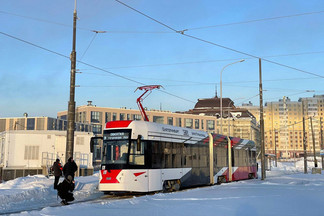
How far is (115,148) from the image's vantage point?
55.3 feet

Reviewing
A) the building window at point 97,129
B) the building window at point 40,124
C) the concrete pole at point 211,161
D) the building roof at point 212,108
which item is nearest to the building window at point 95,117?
the building window at point 97,129

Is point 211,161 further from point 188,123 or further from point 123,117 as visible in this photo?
point 188,123

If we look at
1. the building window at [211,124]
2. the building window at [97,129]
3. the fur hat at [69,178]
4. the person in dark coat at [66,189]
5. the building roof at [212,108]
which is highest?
the building roof at [212,108]

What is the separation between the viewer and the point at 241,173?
28672 millimetres

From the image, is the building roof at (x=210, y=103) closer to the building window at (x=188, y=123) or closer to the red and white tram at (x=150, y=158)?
the building window at (x=188, y=123)

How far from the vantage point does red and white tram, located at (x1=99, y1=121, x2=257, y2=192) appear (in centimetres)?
1645

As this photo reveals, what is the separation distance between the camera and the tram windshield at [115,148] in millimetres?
16625

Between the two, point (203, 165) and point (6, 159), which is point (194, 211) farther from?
point (6, 159)

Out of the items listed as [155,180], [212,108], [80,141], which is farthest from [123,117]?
[155,180]

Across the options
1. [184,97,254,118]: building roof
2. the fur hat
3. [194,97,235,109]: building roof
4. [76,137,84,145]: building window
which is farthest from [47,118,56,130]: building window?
[194,97,235,109]: building roof

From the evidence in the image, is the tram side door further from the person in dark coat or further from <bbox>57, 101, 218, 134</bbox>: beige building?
<bbox>57, 101, 218, 134</bbox>: beige building

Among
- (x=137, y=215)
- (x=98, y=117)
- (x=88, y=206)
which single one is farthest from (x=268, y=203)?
(x=98, y=117)

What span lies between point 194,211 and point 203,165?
11903 mm

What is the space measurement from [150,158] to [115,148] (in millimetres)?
1647
